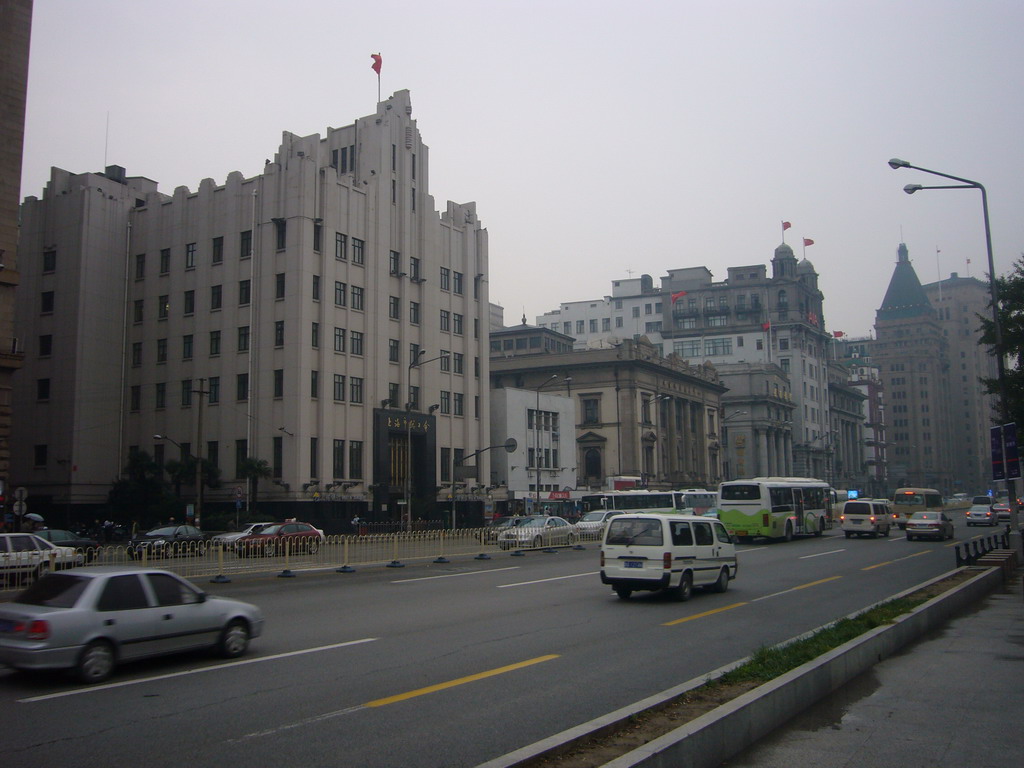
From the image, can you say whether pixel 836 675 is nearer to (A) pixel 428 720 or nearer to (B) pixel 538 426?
(A) pixel 428 720

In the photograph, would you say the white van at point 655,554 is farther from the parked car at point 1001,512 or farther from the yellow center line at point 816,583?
the parked car at point 1001,512

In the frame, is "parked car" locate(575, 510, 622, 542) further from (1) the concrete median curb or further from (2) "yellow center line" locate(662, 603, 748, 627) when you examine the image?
(1) the concrete median curb

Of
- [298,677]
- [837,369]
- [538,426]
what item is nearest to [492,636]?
[298,677]

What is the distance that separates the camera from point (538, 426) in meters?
72.0

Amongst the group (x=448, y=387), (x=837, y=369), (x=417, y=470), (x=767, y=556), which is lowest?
(x=767, y=556)

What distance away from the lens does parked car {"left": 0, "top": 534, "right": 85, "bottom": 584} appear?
73.9 ft

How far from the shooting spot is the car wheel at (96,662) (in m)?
10.7

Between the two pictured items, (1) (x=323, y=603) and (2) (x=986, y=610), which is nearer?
(2) (x=986, y=610)

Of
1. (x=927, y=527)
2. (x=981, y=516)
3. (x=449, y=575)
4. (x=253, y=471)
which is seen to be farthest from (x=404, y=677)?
(x=981, y=516)

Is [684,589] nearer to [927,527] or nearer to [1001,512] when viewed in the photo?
[927,527]

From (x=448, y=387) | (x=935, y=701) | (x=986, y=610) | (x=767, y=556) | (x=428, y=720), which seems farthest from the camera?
(x=448, y=387)

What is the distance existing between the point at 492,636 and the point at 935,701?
6.97 meters

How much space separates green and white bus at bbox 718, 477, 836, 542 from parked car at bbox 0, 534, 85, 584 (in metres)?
28.4

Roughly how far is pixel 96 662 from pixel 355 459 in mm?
45682
